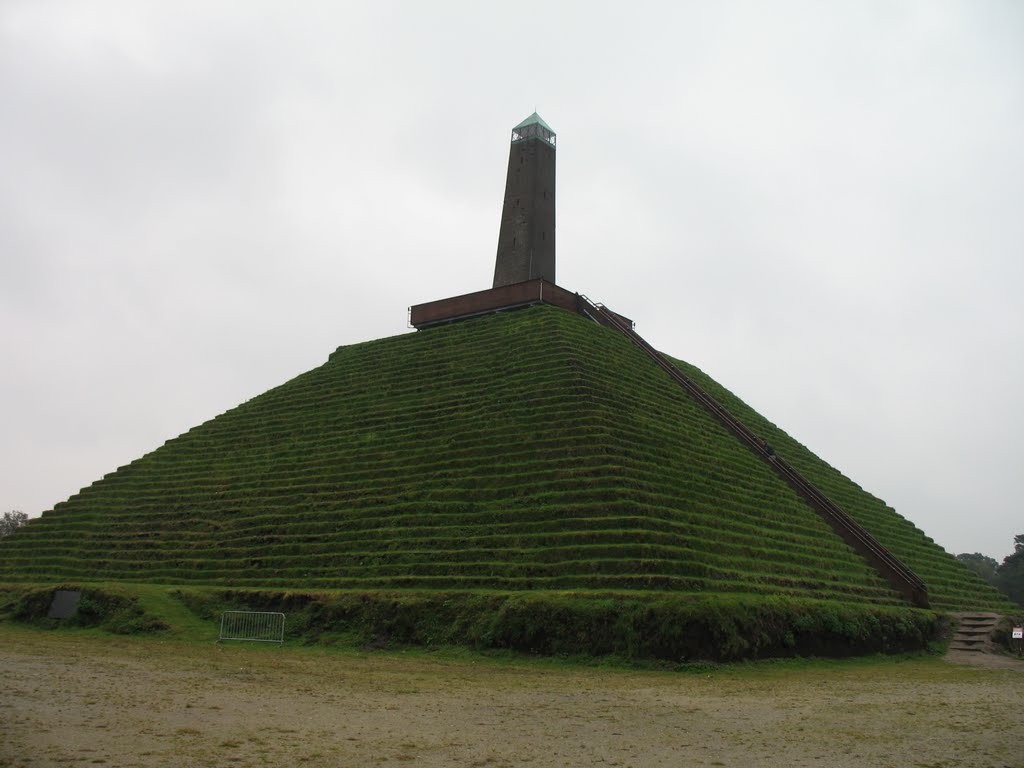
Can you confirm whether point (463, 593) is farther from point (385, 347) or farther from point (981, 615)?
point (385, 347)

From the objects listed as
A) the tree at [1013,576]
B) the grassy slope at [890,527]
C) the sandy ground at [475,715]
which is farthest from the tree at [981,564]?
the sandy ground at [475,715]

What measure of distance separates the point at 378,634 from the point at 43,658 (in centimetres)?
529

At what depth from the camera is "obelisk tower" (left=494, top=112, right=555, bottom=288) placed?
3306cm

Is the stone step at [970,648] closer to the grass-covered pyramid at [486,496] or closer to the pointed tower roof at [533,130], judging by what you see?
the grass-covered pyramid at [486,496]

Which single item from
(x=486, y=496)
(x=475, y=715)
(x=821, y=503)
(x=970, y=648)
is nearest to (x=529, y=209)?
(x=821, y=503)

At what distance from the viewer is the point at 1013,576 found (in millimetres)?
55812

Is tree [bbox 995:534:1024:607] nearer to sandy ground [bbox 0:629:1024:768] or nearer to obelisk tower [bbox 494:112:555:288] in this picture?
obelisk tower [bbox 494:112:555:288]

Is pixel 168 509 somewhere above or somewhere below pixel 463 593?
above

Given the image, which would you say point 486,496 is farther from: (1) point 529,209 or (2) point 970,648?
(1) point 529,209

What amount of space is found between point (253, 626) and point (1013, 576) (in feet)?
184

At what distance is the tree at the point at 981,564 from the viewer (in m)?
70.4

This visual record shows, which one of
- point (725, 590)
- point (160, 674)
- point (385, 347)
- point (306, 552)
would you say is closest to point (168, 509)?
point (306, 552)

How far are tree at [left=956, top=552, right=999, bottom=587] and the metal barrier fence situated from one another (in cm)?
6115

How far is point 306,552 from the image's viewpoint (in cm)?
1873
